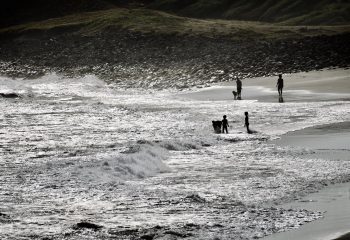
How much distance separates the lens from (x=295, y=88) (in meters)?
53.8

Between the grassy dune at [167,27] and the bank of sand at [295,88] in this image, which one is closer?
the bank of sand at [295,88]

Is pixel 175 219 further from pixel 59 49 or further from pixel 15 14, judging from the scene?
pixel 15 14

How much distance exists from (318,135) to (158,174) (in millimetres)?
9908

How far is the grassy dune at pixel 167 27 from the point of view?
265ft

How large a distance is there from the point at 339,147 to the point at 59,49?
66.0 metres

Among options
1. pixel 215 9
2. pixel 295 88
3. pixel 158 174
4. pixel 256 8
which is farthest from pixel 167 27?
pixel 256 8

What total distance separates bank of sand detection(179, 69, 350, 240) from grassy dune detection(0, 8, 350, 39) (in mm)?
20087

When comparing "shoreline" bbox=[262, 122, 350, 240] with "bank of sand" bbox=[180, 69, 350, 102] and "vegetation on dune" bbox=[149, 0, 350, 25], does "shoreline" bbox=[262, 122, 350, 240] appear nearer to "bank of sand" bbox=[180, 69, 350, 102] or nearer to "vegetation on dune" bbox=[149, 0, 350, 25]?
"bank of sand" bbox=[180, 69, 350, 102]

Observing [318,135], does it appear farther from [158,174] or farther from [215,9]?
[215,9]

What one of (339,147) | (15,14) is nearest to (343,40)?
(339,147)

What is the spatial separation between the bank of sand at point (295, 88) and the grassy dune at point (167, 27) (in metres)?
18.2

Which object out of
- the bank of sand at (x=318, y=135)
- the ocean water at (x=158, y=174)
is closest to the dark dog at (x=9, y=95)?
the bank of sand at (x=318, y=135)

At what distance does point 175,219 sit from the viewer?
605 inches

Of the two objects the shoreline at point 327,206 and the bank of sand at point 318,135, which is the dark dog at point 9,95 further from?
the shoreline at point 327,206
